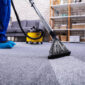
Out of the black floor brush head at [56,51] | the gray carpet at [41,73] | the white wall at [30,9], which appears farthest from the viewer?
the white wall at [30,9]

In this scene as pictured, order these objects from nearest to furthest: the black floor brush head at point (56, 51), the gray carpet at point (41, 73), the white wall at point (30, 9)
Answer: the gray carpet at point (41, 73) < the black floor brush head at point (56, 51) < the white wall at point (30, 9)

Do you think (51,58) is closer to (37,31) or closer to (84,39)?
(37,31)

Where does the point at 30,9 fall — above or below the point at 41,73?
above

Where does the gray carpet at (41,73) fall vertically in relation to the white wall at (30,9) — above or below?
below

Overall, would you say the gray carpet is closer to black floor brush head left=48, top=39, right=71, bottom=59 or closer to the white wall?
black floor brush head left=48, top=39, right=71, bottom=59

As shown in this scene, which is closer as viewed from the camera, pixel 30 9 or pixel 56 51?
pixel 56 51

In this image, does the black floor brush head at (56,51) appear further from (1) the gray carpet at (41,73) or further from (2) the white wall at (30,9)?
(2) the white wall at (30,9)

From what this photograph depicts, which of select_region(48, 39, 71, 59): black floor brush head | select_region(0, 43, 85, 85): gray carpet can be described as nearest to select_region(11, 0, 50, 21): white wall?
select_region(48, 39, 71, 59): black floor brush head

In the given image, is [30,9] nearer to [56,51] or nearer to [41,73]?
[56,51]

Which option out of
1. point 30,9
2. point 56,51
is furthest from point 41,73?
point 30,9

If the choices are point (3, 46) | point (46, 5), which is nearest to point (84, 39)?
point (46, 5)

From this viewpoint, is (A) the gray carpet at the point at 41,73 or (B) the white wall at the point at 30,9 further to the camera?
(B) the white wall at the point at 30,9

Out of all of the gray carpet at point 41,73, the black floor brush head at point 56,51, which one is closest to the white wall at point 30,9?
the black floor brush head at point 56,51

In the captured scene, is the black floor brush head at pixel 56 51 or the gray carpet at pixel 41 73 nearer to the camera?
the gray carpet at pixel 41 73
